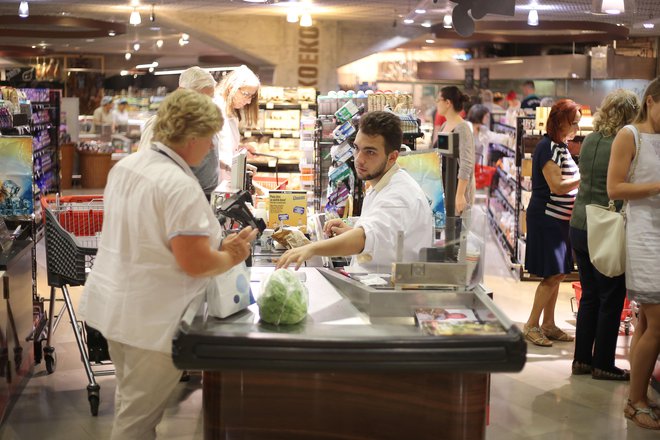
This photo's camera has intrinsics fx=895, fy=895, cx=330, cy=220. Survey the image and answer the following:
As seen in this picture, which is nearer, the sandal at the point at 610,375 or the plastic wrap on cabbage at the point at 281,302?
the plastic wrap on cabbage at the point at 281,302

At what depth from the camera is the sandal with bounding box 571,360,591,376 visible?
18.5 ft

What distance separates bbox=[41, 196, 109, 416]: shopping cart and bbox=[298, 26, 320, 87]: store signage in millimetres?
12568

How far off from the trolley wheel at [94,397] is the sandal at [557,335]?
324cm

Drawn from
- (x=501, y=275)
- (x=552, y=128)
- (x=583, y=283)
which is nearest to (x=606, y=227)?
(x=583, y=283)

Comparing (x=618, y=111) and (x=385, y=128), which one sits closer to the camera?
(x=385, y=128)

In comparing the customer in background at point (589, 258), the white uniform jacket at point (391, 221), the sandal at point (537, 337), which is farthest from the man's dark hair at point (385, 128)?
the sandal at point (537, 337)

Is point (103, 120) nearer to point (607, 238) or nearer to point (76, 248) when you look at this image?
point (76, 248)

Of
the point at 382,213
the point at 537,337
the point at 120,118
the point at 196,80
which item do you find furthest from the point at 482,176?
the point at 382,213

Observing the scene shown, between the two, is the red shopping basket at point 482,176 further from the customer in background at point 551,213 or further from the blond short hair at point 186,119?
the blond short hair at point 186,119

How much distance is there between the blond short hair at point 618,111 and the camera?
521 centimetres

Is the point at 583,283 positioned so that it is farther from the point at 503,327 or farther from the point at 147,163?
the point at 147,163

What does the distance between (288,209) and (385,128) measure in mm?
1427

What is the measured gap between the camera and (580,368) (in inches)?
222

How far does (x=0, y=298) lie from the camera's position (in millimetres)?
4648
